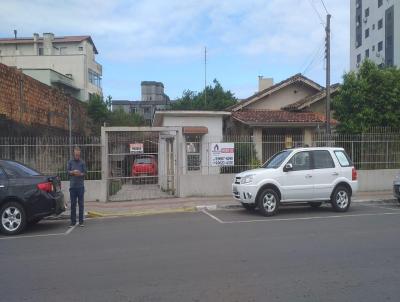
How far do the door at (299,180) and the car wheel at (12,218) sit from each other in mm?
6680

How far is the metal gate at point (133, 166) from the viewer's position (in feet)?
56.5

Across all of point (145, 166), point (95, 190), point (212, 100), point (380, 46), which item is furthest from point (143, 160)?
point (380, 46)

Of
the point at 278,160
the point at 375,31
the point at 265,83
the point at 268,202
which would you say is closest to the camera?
the point at 268,202

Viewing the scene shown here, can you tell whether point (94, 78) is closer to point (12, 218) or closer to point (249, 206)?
point (249, 206)

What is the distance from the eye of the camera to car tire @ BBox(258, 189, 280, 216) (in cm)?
1342

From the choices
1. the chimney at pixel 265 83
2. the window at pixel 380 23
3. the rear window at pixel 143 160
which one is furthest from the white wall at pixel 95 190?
the window at pixel 380 23

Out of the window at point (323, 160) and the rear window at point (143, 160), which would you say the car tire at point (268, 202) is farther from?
the rear window at point (143, 160)

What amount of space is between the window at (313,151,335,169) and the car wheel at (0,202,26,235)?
25.6ft

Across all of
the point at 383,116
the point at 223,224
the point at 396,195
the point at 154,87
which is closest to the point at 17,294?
the point at 223,224

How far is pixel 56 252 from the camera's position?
895cm

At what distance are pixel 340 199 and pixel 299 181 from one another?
55.5 inches

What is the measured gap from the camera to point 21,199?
36.7 feet

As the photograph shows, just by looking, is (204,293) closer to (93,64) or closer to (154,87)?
(93,64)

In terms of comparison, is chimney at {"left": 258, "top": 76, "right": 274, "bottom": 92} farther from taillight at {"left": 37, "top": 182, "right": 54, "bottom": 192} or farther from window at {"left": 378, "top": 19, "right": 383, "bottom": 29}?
window at {"left": 378, "top": 19, "right": 383, "bottom": 29}
